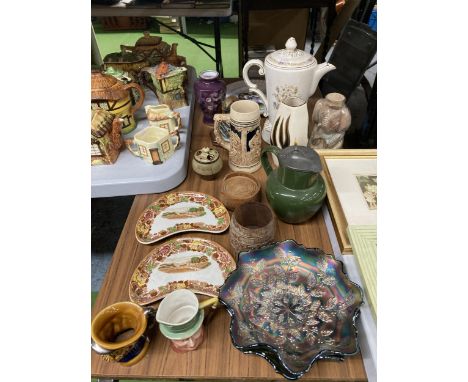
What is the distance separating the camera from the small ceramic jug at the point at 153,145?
3.19ft

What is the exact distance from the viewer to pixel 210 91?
1170 millimetres

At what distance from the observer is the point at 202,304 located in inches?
Answer: 24.2

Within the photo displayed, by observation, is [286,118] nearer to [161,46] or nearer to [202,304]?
[202,304]

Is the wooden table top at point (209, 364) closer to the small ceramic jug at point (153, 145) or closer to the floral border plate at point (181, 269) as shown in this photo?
the floral border plate at point (181, 269)

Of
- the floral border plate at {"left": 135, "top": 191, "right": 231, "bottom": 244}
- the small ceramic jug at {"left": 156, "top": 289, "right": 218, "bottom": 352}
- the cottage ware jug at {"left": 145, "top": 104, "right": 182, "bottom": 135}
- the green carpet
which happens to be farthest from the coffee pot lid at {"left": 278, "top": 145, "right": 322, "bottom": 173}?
the green carpet

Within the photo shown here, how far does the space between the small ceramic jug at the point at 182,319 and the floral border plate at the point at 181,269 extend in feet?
0.29

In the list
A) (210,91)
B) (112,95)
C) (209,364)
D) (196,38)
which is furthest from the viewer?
(196,38)

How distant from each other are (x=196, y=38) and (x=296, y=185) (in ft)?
10.6

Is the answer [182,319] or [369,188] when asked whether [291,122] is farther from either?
[182,319]

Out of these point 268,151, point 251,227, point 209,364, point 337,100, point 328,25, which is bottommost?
point 209,364

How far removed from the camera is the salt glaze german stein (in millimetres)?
557

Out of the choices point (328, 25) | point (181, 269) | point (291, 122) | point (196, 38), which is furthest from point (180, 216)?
point (196, 38)

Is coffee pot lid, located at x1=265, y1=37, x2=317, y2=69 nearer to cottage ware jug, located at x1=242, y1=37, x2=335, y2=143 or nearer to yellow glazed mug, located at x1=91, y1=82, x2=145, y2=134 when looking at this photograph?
cottage ware jug, located at x1=242, y1=37, x2=335, y2=143

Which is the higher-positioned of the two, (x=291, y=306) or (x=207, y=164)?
(x=207, y=164)
